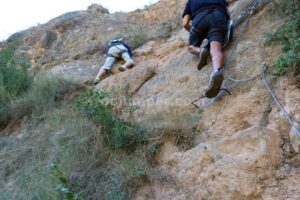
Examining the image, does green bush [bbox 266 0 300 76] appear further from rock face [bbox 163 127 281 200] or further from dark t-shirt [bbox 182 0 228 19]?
rock face [bbox 163 127 281 200]

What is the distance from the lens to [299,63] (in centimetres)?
402

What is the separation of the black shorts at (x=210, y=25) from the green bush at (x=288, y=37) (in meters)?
0.60

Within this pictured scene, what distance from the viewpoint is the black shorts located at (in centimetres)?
516

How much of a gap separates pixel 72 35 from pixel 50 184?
5861 mm

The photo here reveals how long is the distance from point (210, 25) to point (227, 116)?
1.39 meters

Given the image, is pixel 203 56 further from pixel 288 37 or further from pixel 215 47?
pixel 288 37

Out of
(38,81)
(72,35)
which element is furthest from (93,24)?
(38,81)

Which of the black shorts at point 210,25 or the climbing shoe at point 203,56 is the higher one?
the black shorts at point 210,25

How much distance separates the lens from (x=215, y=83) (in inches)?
177

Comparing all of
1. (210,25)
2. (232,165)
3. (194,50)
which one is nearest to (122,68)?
(194,50)

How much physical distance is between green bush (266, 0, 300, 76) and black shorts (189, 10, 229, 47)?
0.60 m

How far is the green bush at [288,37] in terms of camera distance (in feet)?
13.4

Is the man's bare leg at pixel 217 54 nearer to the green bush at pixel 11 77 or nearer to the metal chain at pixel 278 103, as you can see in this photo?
the metal chain at pixel 278 103

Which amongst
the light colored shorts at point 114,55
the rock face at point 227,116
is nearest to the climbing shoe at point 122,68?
the rock face at point 227,116
